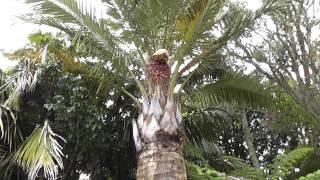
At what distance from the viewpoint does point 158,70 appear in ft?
24.4

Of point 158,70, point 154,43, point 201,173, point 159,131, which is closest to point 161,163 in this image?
point 159,131

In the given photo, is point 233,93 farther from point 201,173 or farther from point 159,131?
point 159,131

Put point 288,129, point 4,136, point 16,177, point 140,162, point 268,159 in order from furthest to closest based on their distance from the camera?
point 268,159, point 288,129, point 16,177, point 4,136, point 140,162

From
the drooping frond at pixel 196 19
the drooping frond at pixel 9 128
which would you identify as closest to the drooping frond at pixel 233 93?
the drooping frond at pixel 196 19

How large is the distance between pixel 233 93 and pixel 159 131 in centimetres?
260

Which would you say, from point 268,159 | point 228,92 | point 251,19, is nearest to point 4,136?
point 228,92

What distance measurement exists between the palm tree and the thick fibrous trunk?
16 mm

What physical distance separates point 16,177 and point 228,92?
417 centimetres

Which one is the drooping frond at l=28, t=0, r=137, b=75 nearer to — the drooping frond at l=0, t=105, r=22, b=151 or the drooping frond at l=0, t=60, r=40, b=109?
the drooping frond at l=0, t=60, r=40, b=109

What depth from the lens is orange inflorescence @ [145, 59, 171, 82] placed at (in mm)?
7383

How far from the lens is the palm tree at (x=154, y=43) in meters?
7.33

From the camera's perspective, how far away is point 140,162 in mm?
6754

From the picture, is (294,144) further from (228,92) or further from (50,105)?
(50,105)

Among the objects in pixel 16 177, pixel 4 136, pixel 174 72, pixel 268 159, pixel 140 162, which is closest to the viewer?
pixel 140 162
